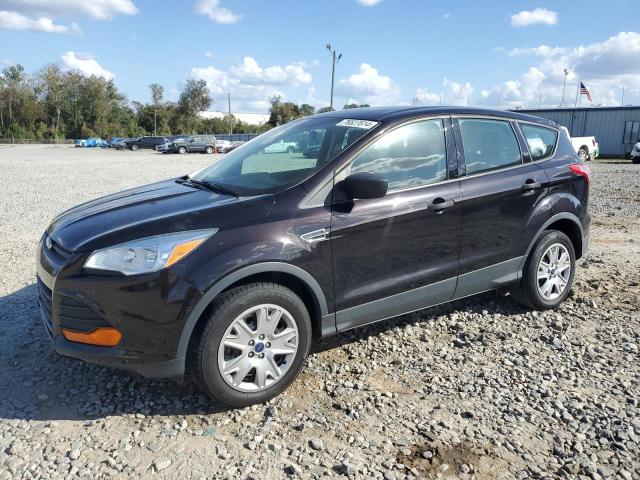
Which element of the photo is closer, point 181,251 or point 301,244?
point 181,251

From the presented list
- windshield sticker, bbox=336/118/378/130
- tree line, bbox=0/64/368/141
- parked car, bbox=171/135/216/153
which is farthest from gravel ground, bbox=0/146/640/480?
tree line, bbox=0/64/368/141

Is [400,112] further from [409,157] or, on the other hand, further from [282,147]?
[282,147]

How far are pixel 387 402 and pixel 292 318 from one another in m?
0.81

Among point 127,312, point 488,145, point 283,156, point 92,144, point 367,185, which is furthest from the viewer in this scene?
point 92,144

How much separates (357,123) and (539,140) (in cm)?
188

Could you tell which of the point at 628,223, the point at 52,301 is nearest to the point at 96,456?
the point at 52,301

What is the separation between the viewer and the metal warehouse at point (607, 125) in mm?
36688

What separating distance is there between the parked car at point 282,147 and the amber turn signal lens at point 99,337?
194 centimetres

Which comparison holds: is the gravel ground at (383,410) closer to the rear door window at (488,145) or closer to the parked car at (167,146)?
the rear door window at (488,145)

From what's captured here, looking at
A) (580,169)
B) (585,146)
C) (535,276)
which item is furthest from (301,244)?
(585,146)

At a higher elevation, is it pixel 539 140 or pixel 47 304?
pixel 539 140

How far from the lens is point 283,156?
4113mm

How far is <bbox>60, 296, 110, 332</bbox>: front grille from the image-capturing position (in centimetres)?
298

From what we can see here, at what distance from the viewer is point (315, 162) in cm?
369
